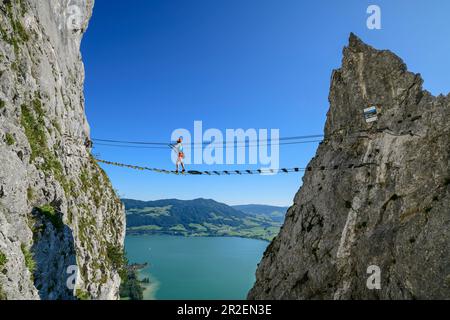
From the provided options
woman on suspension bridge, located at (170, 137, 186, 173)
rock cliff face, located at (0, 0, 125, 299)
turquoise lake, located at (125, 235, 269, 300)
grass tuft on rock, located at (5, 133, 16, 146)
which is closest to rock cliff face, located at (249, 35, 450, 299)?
woman on suspension bridge, located at (170, 137, 186, 173)

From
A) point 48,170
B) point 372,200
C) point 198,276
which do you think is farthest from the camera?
point 198,276

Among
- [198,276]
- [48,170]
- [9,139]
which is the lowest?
[198,276]

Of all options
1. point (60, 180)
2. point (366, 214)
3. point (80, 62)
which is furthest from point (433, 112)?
point (80, 62)

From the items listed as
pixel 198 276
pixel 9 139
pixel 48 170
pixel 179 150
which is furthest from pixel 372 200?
pixel 198 276

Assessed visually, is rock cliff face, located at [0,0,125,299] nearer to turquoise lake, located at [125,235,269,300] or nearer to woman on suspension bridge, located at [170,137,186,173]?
woman on suspension bridge, located at [170,137,186,173]

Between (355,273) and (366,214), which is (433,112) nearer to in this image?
(366,214)

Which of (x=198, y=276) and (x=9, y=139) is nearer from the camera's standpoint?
(x=9, y=139)

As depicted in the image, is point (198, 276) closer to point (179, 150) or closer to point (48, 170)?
point (48, 170)
